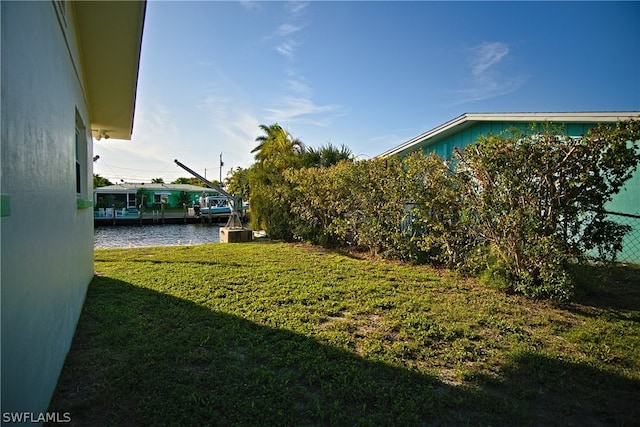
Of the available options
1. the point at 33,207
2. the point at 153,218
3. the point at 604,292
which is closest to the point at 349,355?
the point at 33,207

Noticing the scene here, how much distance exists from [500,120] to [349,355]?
27.4 feet

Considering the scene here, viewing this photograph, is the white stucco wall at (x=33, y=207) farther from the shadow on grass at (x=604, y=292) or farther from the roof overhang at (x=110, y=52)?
the shadow on grass at (x=604, y=292)

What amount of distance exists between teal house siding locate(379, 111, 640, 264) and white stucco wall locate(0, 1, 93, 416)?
6.08 m

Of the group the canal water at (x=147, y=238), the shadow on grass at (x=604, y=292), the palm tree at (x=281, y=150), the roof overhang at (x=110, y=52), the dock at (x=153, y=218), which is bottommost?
the canal water at (x=147, y=238)

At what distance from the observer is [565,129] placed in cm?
713

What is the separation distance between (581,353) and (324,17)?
28.8 ft

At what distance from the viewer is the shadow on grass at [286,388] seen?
8.14 ft

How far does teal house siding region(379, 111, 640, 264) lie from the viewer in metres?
7.70

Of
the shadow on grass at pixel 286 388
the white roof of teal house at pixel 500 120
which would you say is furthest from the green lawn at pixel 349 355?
the white roof of teal house at pixel 500 120

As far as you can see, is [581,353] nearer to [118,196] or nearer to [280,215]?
[280,215]

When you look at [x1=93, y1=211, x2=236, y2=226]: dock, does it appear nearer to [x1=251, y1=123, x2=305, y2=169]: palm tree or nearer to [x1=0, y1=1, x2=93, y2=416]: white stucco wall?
[x1=251, y1=123, x2=305, y2=169]: palm tree

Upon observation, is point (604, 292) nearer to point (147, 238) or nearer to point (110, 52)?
point (110, 52)

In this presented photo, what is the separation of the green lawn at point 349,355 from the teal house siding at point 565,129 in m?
2.50

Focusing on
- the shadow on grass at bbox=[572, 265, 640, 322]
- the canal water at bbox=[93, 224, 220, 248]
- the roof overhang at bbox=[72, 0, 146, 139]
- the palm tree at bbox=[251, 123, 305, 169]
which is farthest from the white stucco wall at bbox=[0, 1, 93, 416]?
the palm tree at bbox=[251, 123, 305, 169]
